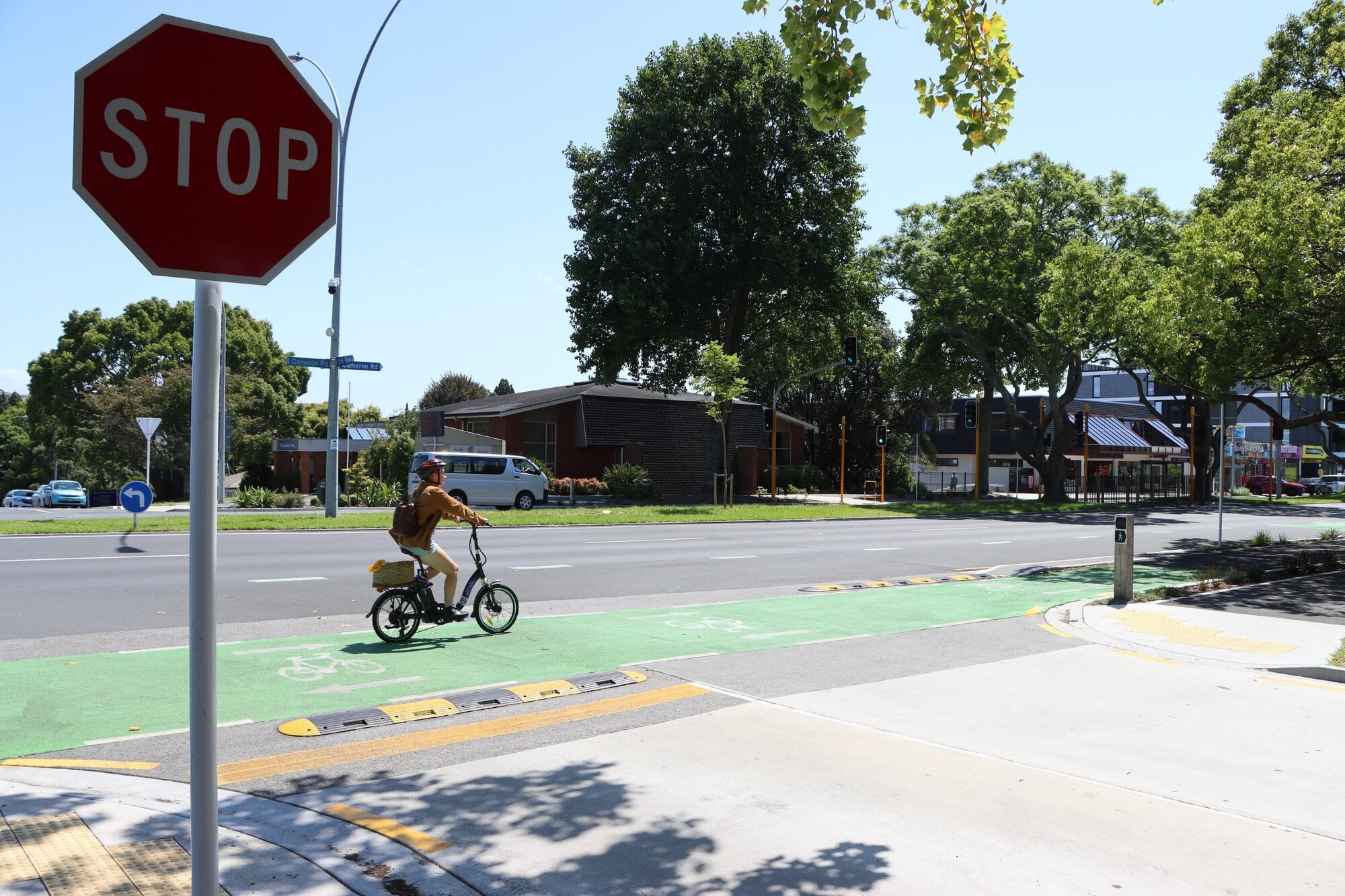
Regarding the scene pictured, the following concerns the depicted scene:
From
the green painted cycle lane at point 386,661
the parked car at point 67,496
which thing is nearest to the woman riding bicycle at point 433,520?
the green painted cycle lane at point 386,661

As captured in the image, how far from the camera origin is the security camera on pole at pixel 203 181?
249cm

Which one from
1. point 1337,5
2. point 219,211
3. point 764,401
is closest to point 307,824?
point 219,211

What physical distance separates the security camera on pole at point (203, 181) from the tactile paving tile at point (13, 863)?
1860 millimetres

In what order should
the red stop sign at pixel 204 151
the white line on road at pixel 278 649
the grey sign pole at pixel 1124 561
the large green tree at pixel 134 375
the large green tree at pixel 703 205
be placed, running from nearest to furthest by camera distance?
the red stop sign at pixel 204 151, the white line on road at pixel 278 649, the grey sign pole at pixel 1124 561, the large green tree at pixel 703 205, the large green tree at pixel 134 375

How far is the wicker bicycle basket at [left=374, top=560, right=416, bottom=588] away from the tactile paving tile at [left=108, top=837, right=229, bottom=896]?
5030 mm

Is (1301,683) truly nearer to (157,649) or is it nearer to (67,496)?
(157,649)

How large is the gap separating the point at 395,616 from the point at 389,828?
4870 millimetres

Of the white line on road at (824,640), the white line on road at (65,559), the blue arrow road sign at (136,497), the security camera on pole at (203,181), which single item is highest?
the security camera on pole at (203,181)

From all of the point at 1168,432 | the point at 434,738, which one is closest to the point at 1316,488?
the point at 1168,432

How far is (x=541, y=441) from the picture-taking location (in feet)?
151

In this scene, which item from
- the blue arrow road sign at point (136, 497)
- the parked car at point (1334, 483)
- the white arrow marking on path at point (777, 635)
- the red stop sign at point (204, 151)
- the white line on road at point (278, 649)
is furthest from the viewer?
the parked car at point (1334, 483)

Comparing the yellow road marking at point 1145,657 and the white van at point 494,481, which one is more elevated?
the white van at point 494,481

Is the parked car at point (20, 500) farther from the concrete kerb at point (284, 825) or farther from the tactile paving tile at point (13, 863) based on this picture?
the tactile paving tile at point (13, 863)

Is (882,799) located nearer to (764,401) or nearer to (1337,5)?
(1337,5)
